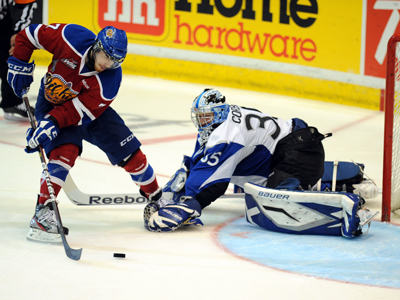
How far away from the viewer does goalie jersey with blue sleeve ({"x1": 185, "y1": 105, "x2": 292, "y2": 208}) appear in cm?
323

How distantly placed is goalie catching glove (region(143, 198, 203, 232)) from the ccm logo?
4.73 m

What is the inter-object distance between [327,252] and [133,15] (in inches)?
209

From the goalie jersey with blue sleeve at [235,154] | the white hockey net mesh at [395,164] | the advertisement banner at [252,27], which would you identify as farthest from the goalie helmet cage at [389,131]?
the advertisement banner at [252,27]

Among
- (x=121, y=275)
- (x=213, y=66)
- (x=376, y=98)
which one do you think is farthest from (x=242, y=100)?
(x=121, y=275)

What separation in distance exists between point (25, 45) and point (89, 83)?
363 mm

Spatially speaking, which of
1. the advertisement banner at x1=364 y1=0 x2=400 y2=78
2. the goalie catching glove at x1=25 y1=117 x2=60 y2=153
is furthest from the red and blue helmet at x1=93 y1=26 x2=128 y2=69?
the advertisement banner at x1=364 y1=0 x2=400 y2=78

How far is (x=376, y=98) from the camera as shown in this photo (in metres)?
6.89

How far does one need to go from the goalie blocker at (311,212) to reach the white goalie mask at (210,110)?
41cm

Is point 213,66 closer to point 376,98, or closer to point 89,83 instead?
point 376,98

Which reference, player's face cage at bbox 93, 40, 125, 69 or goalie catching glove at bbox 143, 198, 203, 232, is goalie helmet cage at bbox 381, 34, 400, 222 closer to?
goalie catching glove at bbox 143, 198, 203, 232

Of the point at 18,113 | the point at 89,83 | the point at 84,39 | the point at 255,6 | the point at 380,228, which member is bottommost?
the point at 380,228

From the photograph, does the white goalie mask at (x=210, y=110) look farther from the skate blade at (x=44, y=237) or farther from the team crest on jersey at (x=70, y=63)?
the skate blade at (x=44, y=237)

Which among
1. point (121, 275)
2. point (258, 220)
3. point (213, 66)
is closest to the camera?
point (121, 275)

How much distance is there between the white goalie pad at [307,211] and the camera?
3064mm
